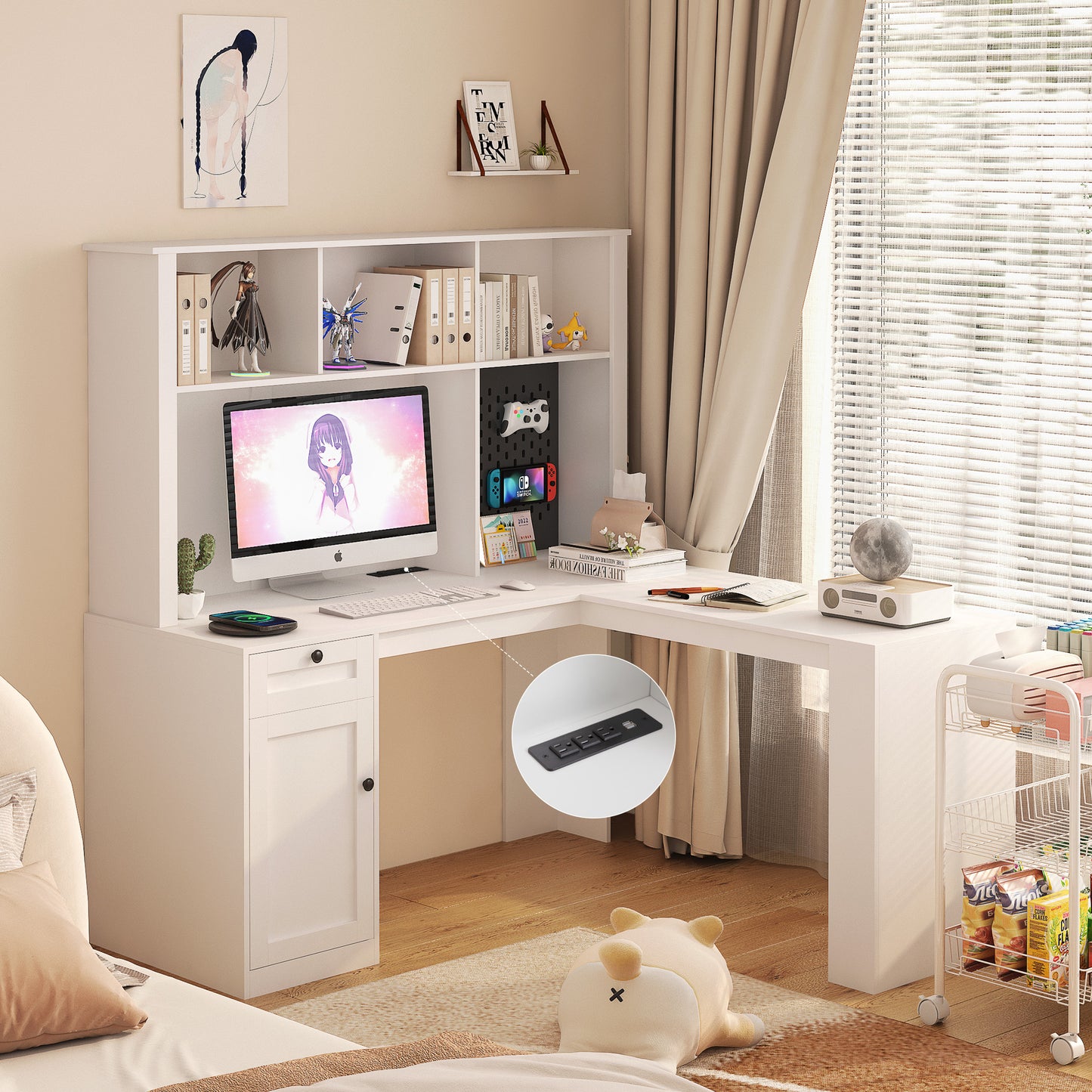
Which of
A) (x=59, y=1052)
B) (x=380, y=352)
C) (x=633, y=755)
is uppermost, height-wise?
(x=380, y=352)

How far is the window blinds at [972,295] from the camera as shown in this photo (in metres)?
3.81

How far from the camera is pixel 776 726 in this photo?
14.6 ft

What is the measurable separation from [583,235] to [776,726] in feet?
4.51

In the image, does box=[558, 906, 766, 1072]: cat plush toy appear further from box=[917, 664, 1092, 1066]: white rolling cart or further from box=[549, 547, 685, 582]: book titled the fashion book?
box=[549, 547, 685, 582]: book titled the fashion book

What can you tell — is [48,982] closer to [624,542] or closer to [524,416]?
[624,542]

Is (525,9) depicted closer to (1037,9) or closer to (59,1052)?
(1037,9)

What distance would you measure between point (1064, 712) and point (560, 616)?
1.25 metres

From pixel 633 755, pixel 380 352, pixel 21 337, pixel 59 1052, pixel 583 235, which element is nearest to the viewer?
pixel 59 1052

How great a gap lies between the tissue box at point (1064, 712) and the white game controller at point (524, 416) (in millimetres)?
1647

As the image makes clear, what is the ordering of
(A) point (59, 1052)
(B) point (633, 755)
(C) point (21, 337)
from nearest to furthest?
1. (A) point (59, 1052)
2. (B) point (633, 755)
3. (C) point (21, 337)

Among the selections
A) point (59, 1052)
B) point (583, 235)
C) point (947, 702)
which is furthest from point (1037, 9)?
point (59, 1052)

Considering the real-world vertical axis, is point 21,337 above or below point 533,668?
above

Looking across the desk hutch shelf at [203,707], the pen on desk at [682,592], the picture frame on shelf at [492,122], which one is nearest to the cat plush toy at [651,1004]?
the desk hutch shelf at [203,707]

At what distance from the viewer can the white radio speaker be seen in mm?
3646
